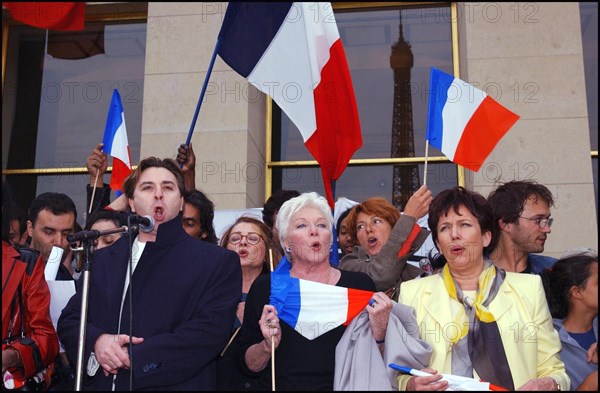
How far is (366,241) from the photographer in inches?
226

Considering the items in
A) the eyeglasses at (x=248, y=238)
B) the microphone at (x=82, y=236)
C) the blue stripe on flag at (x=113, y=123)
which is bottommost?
the microphone at (x=82, y=236)

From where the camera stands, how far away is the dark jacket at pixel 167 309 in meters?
4.11

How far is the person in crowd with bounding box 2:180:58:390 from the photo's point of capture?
14.3 feet

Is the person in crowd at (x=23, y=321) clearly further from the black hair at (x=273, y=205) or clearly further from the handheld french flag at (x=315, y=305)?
the black hair at (x=273, y=205)

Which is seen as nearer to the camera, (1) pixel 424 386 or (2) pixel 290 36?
(1) pixel 424 386

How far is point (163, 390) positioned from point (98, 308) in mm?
623

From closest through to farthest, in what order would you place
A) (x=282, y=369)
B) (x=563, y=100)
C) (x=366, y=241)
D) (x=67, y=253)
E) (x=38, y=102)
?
1. (x=282, y=369)
2. (x=366, y=241)
3. (x=67, y=253)
4. (x=563, y=100)
5. (x=38, y=102)

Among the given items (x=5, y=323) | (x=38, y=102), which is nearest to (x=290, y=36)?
(x=5, y=323)

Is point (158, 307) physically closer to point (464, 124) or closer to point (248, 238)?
point (248, 238)

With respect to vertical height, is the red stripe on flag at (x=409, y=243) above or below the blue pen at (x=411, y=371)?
above

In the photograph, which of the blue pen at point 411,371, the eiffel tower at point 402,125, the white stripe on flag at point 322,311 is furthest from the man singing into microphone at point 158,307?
the eiffel tower at point 402,125

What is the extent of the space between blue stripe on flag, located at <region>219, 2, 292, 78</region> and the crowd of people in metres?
1.27

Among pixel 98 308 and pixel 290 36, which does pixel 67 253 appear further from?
pixel 290 36

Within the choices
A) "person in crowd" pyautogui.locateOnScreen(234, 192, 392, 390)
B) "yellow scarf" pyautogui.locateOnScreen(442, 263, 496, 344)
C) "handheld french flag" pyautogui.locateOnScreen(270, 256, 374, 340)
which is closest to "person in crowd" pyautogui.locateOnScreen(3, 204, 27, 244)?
"person in crowd" pyautogui.locateOnScreen(234, 192, 392, 390)
